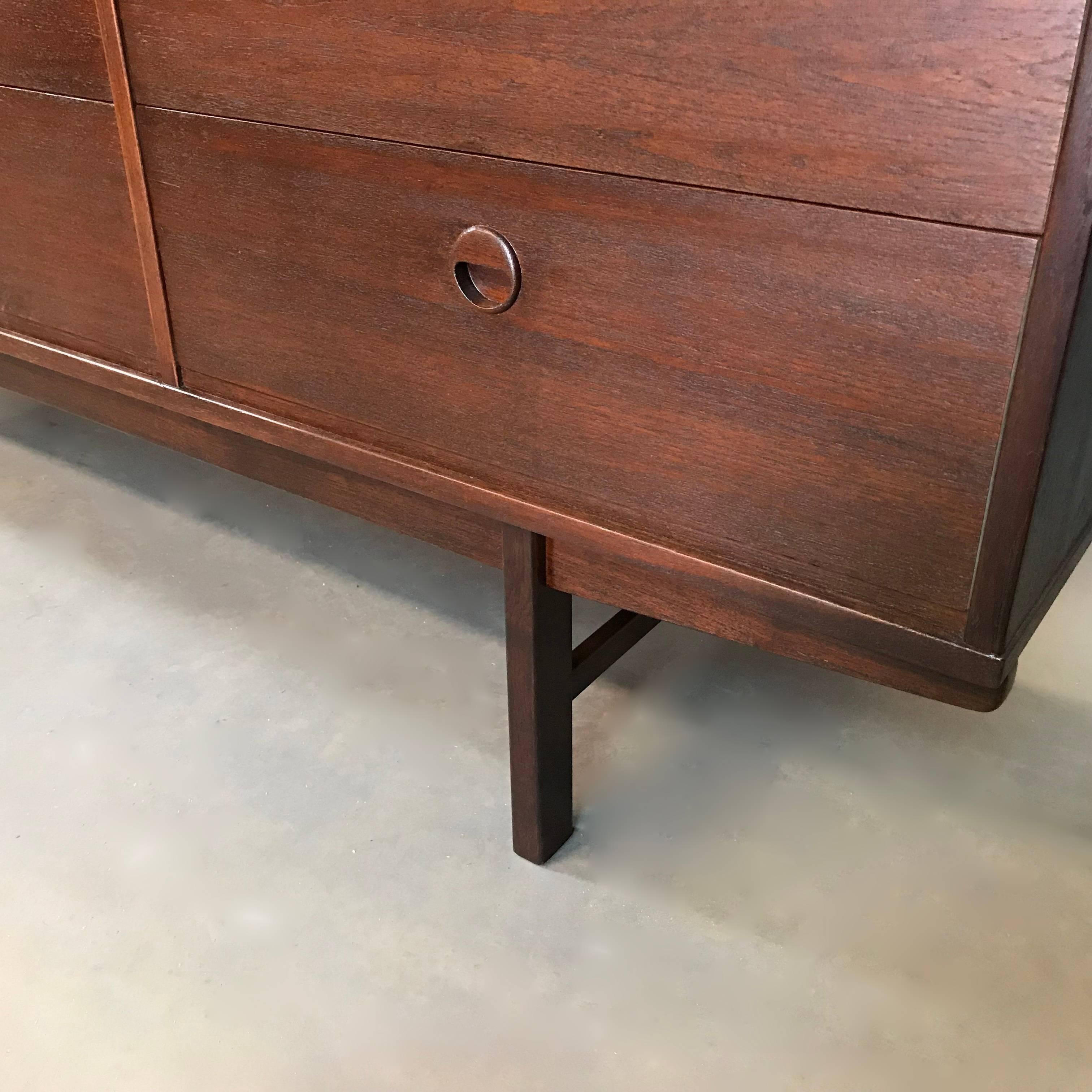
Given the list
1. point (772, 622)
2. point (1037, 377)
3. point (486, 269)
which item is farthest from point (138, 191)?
point (1037, 377)

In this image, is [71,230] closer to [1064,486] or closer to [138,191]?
[138,191]

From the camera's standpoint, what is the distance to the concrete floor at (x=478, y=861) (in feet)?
3.20

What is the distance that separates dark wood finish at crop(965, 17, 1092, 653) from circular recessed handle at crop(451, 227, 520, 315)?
1.23 feet

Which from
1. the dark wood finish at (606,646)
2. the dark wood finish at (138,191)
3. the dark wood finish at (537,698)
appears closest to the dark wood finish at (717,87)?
the dark wood finish at (138,191)

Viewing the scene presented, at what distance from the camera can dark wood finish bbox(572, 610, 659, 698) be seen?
112cm

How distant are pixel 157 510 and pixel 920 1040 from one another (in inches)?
52.6

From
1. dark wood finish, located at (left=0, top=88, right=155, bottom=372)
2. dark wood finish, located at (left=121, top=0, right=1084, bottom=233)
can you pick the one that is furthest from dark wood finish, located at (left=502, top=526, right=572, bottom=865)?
dark wood finish, located at (left=0, top=88, right=155, bottom=372)

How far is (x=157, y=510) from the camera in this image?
5.89ft

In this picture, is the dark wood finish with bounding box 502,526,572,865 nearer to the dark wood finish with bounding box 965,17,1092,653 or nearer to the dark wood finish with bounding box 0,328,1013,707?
the dark wood finish with bounding box 0,328,1013,707

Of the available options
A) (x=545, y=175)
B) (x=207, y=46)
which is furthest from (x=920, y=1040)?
(x=207, y=46)

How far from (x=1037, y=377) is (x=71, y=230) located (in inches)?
38.9

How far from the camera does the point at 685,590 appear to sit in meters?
0.91

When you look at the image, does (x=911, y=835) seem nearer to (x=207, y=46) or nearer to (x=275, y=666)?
(x=275, y=666)

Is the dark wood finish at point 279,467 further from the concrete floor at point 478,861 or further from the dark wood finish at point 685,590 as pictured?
the concrete floor at point 478,861
